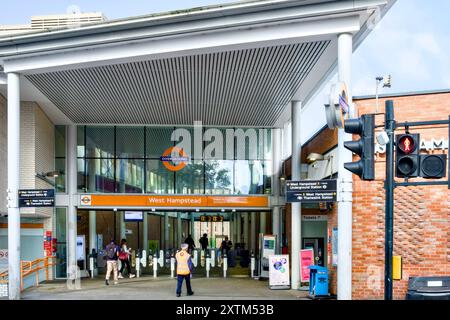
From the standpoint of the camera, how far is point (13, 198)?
16.5 meters

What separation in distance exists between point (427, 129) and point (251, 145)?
42.0ft

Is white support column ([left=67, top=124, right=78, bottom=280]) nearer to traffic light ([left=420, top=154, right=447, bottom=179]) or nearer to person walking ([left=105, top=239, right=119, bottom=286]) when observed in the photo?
person walking ([left=105, top=239, right=119, bottom=286])

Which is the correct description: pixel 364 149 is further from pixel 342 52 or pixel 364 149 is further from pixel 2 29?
pixel 2 29

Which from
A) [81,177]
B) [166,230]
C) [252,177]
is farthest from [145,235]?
[252,177]

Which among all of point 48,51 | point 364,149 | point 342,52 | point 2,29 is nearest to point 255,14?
point 342,52

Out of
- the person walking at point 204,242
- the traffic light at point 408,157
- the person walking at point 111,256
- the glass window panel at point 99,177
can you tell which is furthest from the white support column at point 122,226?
the traffic light at point 408,157

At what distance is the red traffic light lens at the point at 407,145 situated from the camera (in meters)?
8.02

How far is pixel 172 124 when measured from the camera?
85.1ft

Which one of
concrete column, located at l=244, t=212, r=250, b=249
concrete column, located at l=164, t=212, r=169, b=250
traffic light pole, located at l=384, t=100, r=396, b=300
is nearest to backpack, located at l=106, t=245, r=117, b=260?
concrete column, located at l=164, t=212, r=169, b=250

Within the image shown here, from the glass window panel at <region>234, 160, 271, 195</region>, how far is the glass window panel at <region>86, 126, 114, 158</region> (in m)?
5.57

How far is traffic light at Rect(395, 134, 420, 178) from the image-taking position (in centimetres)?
799

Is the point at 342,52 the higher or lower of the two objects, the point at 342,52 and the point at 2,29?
the lower

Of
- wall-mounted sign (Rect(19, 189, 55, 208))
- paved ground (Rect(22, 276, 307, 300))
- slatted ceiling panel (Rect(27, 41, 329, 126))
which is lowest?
paved ground (Rect(22, 276, 307, 300))
